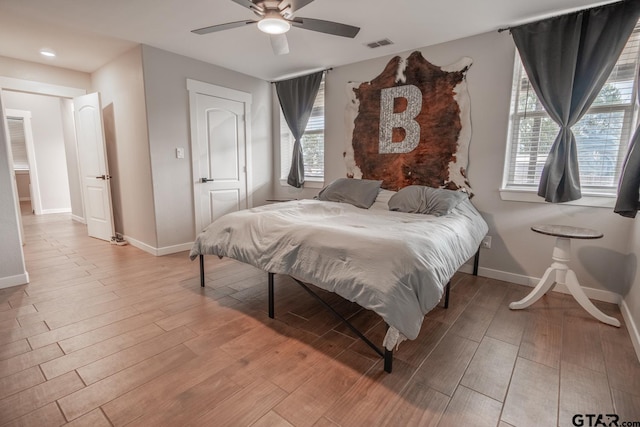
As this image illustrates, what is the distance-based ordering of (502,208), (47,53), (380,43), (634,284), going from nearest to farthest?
1. (634,284)
2. (502,208)
3. (380,43)
4. (47,53)

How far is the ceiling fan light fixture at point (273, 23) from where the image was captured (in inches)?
79.6

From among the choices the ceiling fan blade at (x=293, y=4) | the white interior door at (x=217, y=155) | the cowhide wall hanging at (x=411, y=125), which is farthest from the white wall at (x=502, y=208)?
the white interior door at (x=217, y=155)

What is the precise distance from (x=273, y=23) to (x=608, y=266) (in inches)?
129

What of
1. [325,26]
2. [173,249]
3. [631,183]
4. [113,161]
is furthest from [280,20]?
[113,161]

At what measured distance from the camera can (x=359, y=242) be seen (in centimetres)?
175

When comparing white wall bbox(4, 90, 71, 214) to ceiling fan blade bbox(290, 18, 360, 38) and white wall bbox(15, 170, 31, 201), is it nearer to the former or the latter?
white wall bbox(15, 170, 31, 201)

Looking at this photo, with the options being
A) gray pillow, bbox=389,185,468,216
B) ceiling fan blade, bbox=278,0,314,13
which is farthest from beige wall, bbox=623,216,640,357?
ceiling fan blade, bbox=278,0,314,13

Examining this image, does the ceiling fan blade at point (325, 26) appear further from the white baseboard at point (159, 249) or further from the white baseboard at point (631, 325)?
the white baseboard at point (159, 249)

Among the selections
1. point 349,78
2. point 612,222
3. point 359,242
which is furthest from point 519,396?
point 349,78

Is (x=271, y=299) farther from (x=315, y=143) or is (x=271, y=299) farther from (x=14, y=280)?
(x=315, y=143)

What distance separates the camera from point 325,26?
219 cm

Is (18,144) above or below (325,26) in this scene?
below

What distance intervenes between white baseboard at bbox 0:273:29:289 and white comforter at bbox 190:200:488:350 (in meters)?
1.66

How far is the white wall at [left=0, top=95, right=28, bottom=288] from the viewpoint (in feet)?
8.67
